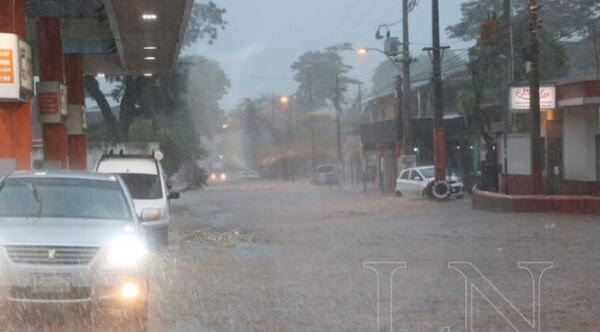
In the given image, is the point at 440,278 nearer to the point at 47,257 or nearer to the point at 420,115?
the point at 47,257

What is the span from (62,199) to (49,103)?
15.1 m

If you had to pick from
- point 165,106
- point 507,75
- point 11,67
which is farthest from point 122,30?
point 165,106

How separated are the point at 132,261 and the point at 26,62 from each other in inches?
381

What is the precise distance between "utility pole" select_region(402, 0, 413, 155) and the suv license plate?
3345 centimetres

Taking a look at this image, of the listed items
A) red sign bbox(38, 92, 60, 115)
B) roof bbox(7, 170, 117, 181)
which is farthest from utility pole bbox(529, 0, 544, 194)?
roof bbox(7, 170, 117, 181)

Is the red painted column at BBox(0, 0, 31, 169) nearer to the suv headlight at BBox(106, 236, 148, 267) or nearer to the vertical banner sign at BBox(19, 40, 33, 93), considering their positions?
the vertical banner sign at BBox(19, 40, 33, 93)

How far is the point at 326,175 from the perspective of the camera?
72188 millimetres

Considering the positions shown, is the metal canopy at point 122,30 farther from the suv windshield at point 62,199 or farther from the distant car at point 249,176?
the distant car at point 249,176

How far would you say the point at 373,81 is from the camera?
12462cm

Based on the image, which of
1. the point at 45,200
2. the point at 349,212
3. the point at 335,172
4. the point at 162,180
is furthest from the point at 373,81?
the point at 45,200

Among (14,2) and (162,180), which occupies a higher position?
(14,2)

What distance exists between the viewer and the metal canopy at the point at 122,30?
21172 millimetres

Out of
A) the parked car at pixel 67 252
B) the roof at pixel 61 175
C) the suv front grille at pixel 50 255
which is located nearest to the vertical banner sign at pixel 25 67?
the roof at pixel 61 175

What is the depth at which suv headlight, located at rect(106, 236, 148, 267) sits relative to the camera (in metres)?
9.06
